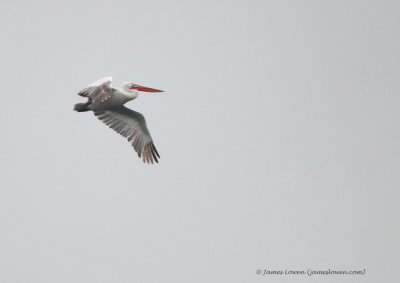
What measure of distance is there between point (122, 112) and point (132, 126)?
1.44 ft

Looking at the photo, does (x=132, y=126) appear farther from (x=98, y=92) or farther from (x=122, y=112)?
(x=98, y=92)

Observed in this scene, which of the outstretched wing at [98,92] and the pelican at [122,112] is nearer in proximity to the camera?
the outstretched wing at [98,92]

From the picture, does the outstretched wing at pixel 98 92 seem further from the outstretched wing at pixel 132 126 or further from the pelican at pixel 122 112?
the outstretched wing at pixel 132 126

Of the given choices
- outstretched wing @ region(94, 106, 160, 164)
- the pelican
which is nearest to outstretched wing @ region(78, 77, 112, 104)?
the pelican

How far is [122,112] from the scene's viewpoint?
15859mm

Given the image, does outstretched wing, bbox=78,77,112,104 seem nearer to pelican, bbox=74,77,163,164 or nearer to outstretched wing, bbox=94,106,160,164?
pelican, bbox=74,77,163,164

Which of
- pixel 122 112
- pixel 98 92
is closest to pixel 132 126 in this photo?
pixel 122 112

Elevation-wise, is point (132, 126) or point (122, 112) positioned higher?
point (122, 112)

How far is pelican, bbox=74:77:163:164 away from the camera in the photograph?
14484 millimetres

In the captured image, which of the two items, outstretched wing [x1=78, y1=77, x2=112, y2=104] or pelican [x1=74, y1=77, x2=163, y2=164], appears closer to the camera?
outstretched wing [x1=78, y1=77, x2=112, y2=104]

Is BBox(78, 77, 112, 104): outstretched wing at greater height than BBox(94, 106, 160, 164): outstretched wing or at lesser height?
greater

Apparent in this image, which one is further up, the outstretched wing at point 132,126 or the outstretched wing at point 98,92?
the outstretched wing at point 98,92

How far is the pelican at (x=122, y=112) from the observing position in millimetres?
14484

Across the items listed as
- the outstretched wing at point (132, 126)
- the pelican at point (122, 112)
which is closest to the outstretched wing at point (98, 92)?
the pelican at point (122, 112)
